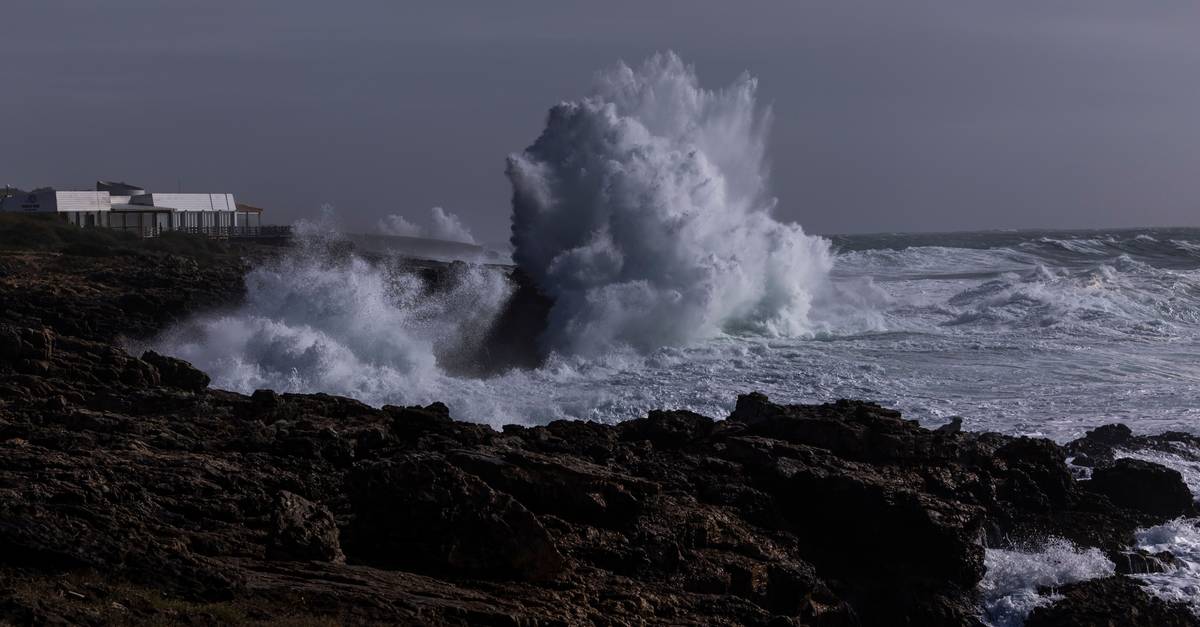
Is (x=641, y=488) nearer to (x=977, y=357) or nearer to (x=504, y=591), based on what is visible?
(x=504, y=591)

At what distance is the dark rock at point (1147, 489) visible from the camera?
1302cm

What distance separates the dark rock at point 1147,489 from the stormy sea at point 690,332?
85cm

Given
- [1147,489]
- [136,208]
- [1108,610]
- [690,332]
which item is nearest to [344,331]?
[690,332]

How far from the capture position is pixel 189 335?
24.4 metres

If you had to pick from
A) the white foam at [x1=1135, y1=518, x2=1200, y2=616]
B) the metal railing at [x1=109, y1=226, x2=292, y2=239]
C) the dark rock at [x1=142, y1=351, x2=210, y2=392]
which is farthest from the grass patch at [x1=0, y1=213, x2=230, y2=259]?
the white foam at [x1=1135, y1=518, x2=1200, y2=616]

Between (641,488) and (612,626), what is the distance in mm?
1988

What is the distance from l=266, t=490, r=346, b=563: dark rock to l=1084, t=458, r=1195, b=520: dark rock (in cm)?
836

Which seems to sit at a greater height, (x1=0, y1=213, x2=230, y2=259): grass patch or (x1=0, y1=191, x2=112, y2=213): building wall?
(x1=0, y1=191, x2=112, y2=213): building wall

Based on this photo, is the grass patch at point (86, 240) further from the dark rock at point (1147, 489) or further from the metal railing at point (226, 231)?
the dark rock at point (1147, 489)

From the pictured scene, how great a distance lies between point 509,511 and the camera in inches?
353

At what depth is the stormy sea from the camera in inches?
752

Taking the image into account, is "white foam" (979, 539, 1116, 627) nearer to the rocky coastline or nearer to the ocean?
the rocky coastline

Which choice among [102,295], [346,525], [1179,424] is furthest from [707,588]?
[102,295]

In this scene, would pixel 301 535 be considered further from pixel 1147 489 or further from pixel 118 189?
pixel 118 189
